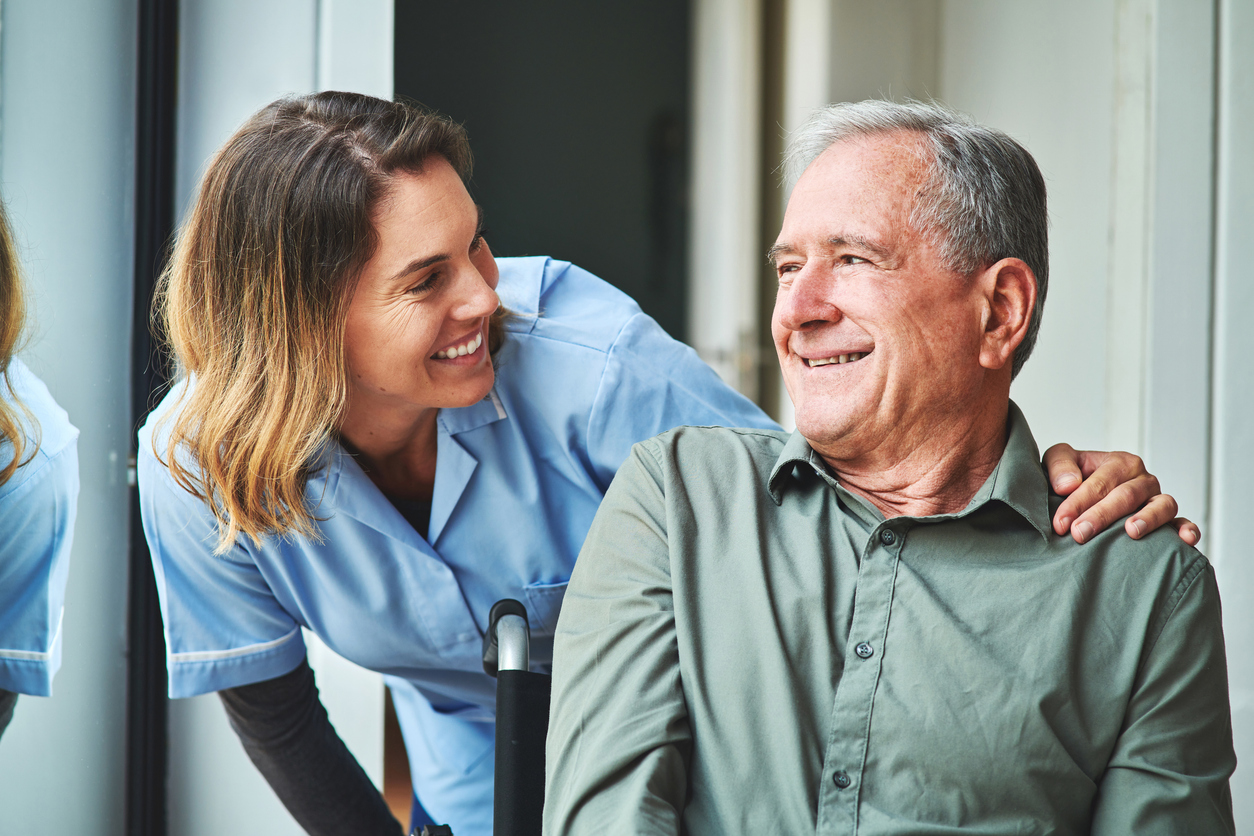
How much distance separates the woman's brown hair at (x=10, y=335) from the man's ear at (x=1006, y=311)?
3.89 feet

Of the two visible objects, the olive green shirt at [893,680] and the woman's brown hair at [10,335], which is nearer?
the olive green shirt at [893,680]

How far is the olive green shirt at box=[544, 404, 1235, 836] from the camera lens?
103cm

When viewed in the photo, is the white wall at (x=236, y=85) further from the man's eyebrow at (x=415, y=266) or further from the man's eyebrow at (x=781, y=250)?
the man's eyebrow at (x=781, y=250)

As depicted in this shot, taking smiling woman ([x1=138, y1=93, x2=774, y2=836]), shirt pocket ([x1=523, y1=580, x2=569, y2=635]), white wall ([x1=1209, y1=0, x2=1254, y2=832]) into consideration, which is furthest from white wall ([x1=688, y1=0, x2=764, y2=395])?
shirt pocket ([x1=523, y1=580, x2=569, y2=635])

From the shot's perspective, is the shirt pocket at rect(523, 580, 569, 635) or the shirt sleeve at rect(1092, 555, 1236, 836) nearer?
the shirt sleeve at rect(1092, 555, 1236, 836)

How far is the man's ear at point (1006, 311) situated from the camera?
48.1 inches

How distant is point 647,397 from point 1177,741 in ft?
2.59

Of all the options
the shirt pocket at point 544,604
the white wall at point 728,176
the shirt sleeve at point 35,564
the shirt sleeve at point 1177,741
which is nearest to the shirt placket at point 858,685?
the shirt sleeve at point 1177,741

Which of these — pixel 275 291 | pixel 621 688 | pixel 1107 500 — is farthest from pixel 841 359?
pixel 275 291

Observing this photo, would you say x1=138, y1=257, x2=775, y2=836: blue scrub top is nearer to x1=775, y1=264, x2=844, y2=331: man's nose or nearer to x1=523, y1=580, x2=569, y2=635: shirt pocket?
Result: x1=523, y1=580, x2=569, y2=635: shirt pocket

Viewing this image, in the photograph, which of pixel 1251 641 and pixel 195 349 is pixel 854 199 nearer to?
pixel 195 349

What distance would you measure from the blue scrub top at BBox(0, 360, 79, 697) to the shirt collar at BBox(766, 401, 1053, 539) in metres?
0.94

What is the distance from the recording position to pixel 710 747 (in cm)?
107

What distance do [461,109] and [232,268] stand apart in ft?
6.21
